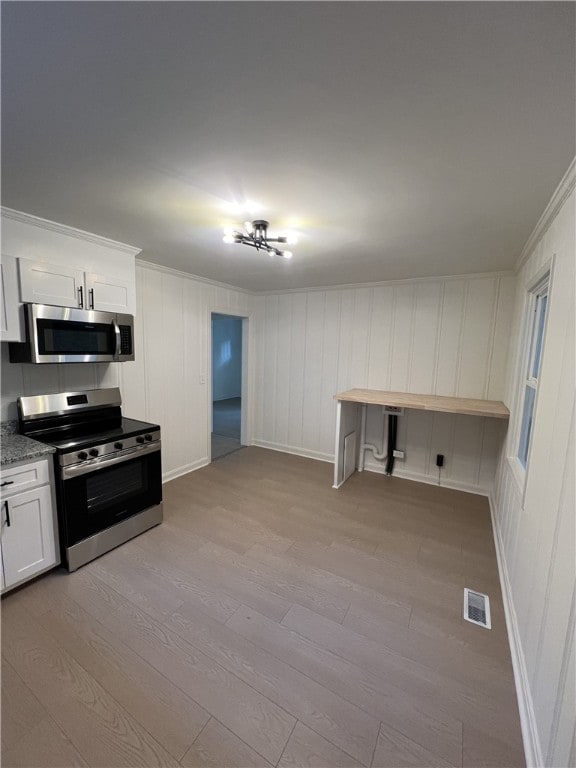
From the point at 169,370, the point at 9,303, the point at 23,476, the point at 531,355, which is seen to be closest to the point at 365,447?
the point at 531,355

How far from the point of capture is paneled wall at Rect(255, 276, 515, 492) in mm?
3396

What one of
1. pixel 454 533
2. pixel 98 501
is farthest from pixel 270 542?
pixel 454 533

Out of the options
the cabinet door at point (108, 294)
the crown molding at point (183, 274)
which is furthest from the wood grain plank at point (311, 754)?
the crown molding at point (183, 274)

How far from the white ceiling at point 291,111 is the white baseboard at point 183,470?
2.67 metres

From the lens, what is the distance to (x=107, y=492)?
235 cm

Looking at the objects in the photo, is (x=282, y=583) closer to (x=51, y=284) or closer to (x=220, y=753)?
(x=220, y=753)

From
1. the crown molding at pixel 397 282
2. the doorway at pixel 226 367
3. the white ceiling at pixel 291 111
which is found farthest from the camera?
the doorway at pixel 226 367

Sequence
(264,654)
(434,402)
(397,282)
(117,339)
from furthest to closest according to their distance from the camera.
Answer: (397,282), (434,402), (117,339), (264,654)

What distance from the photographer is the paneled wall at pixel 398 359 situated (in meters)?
3.40

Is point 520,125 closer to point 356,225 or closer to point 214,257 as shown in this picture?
point 356,225

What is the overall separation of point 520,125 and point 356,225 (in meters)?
1.06

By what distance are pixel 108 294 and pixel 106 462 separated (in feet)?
4.46

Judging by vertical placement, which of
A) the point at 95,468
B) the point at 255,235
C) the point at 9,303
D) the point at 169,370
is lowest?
the point at 95,468

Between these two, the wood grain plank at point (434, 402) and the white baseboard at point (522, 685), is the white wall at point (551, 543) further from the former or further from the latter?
the wood grain plank at point (434, 402)
